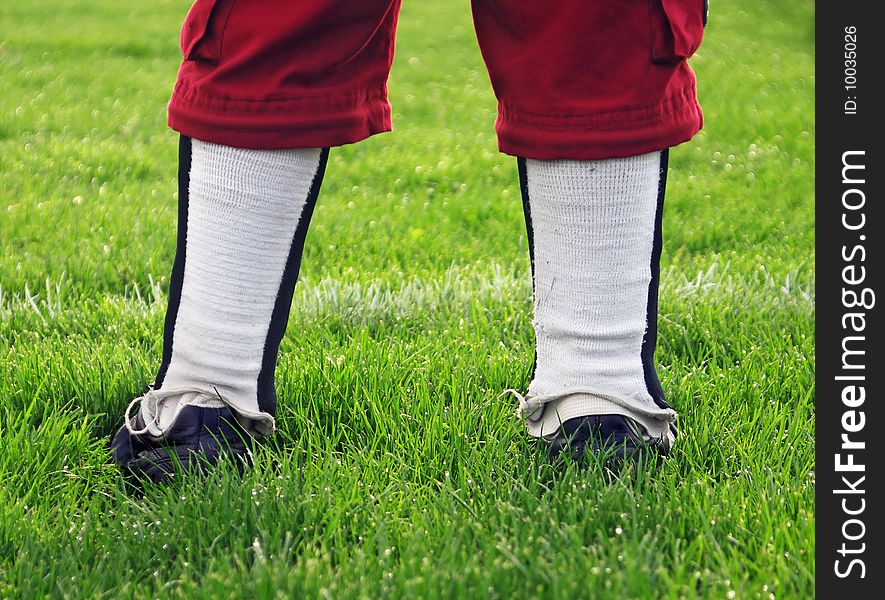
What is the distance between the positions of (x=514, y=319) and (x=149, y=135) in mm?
2946

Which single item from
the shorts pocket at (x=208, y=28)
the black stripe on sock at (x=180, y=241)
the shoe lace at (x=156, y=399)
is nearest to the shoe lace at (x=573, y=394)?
the shoe lace at (x=156, y=399)

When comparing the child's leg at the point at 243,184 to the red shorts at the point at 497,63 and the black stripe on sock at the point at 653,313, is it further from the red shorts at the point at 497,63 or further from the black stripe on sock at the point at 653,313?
the black stripe on sock at the point at 653,313

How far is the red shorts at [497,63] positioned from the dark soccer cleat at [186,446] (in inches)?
18.8

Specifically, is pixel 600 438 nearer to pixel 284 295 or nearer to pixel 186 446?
pixel 284 295

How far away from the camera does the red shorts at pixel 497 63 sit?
1.54m

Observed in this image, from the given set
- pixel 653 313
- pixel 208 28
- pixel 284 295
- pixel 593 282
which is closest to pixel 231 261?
pixel 284 295

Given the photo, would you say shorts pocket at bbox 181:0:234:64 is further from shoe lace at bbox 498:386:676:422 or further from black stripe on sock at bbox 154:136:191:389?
shoe lace at bbox 498:386:676:422

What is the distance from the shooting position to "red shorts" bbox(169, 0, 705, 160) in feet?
5.06

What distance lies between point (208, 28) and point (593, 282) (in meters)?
0.74

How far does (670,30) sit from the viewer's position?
1556 millimetres

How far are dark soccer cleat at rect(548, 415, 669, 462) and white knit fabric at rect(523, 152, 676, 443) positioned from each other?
0.6 inches

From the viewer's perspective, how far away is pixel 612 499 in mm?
1540

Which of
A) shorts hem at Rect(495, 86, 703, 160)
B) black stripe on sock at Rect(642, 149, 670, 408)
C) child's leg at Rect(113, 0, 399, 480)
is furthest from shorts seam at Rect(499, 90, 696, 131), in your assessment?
child's leg at Rect(113, 0, 399, 480)

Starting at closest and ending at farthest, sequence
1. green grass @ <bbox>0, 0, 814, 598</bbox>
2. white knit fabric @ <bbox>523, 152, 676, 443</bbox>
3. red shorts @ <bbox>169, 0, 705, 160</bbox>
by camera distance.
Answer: green grass @ <bbox>0, 0, 814, 598</bbox> < red shorts @ <bbox>169, 0, 705, 160</bbox> < white knit fabric @ <bbox>523, 152, 676, 443</bbox>
